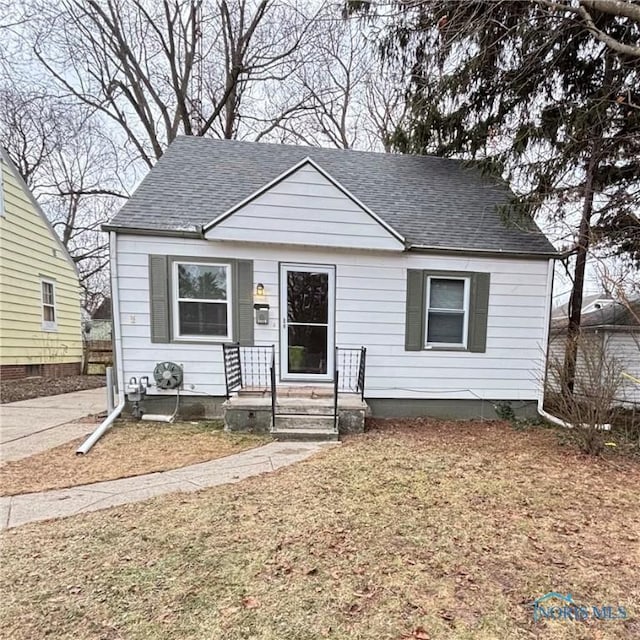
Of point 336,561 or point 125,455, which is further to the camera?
point 125,455

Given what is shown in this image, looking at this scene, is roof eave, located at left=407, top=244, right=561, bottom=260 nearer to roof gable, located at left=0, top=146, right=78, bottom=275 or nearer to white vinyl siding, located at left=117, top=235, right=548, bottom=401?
white vinyl siding, located at left=117, top=235, right=548, bottom=401

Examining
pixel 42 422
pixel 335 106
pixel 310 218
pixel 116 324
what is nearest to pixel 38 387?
pixel 42 422

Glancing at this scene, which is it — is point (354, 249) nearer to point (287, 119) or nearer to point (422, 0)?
point (422, 0)

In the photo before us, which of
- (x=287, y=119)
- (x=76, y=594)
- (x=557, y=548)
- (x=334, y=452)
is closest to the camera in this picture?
(x=76, y=594)

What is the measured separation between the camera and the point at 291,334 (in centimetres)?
611

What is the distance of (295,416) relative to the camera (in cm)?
499

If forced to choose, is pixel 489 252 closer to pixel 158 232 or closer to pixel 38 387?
pixel 158 232

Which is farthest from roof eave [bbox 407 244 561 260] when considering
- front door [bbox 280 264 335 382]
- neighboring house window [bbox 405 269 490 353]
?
front door [bbox 280 264 335 382]

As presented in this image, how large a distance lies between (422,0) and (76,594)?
7.73 metres

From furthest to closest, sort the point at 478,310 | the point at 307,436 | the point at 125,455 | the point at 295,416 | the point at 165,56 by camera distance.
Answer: the point at 165,56
the point at 478,310
the point at 295,416
the point at 307,436
the point at 125,455

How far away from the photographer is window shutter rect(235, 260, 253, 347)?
5844 mm

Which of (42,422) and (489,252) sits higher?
(489,252)

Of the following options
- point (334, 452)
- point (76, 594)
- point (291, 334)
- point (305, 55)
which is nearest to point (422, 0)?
point (291, 334)

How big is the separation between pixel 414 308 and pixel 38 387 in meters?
9.26
